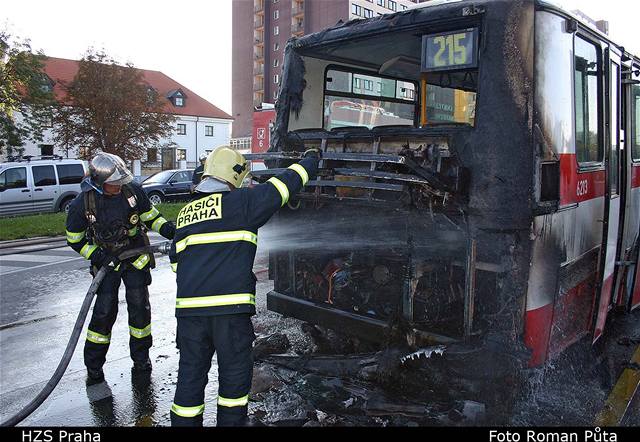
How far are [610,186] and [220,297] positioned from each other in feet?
10.4

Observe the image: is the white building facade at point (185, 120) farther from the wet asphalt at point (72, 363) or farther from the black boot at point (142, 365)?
the black boot at point (142, 365)

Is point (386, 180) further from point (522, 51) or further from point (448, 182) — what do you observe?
point (522, 51)

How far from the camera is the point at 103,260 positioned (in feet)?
14.0

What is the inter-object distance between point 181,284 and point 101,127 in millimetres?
28011

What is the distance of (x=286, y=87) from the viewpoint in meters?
4.78

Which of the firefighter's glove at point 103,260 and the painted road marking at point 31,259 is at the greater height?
the firefighter's glove at point 103,260

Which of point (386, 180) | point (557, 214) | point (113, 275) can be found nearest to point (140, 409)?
point (113, 275)

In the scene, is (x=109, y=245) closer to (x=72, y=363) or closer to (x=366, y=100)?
(x=72, y=363)

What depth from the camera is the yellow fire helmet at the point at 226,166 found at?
3213 millimetres
